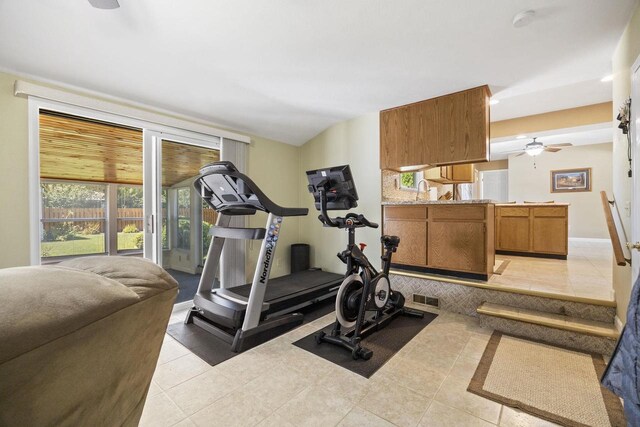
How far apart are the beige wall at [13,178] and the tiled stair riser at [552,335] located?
4424mm

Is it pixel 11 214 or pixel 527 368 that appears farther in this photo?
pixel 11 214

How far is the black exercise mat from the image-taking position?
2.24 m

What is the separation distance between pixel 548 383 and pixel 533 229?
4.05m

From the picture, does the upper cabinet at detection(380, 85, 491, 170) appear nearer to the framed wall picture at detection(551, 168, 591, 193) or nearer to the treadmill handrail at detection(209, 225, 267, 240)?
the treadmill handrail at detection(209, 225, 267, 240)

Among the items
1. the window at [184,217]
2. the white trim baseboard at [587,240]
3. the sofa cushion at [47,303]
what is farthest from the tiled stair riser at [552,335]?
the white trim baseboard at [587,240]

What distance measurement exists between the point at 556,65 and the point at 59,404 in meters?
4.28

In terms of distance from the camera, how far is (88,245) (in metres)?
5.21

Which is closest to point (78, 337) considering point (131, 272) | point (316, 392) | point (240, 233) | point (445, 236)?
point (131, 272)

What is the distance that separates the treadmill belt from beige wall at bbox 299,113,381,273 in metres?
0.42

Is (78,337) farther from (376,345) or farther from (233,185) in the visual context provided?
(376,345)

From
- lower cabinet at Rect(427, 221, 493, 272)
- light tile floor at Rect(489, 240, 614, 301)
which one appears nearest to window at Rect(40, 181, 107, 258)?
lower cabinet at Rect(427, 221, 493, 272)

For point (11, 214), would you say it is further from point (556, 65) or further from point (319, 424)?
point (556, 65)

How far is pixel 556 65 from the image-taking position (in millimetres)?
2920

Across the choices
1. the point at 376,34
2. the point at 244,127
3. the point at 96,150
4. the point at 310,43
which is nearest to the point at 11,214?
the point at 96,150
